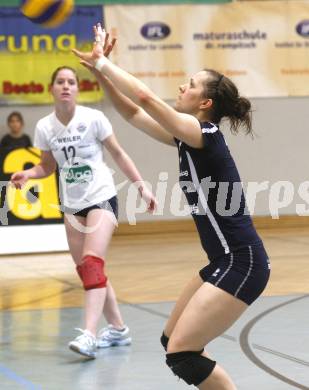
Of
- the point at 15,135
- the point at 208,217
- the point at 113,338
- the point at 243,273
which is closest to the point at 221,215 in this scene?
the point at 208,217

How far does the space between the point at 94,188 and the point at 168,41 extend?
757 centimetres

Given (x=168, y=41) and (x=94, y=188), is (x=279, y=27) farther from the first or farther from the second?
(x=94, y=188)

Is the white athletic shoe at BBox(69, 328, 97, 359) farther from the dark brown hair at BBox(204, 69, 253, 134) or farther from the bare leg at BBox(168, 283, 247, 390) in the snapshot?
the dark brown hair at BBox(204, 69, 253, 134)

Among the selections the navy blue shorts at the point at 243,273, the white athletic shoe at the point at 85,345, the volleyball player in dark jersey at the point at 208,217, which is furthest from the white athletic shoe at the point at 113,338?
the navy blue shorts at the point at 243,273

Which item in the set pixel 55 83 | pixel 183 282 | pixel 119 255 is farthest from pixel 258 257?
pixel 119 255

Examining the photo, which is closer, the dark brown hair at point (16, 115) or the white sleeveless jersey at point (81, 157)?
the white sleeveless jersey at point (81, 157)

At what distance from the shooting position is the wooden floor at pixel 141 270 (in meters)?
8.34

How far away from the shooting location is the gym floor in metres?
5.42

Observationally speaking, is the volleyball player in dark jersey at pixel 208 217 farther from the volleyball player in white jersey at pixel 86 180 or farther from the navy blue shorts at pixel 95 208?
the navy blue shorts at pixel 95 208

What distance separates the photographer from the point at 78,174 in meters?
6.22

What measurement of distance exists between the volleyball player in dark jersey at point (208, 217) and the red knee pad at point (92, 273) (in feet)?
5.02

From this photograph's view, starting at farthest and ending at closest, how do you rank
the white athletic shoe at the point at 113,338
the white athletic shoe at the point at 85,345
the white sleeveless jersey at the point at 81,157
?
the white athletic shoe at the point at 113,338 < the white sleeveless jersey at the point at 81,157 < the white athletic shoe at the point at 85,345

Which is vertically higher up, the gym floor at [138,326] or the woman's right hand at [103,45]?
the woman's right hand at [103,45]

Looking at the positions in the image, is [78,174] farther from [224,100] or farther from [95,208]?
[224,100]
